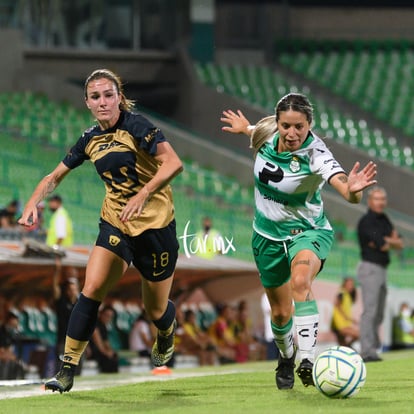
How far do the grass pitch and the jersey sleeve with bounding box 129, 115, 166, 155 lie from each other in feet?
5.89

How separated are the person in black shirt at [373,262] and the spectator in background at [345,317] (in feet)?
14.9

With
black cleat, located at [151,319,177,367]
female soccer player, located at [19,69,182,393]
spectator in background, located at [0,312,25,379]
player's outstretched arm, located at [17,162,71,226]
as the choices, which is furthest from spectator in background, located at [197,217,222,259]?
female soccer player, located at [19,69,182,393]

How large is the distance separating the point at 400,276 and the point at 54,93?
11.5 m

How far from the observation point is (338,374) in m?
8.36

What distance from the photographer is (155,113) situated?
35.1 m

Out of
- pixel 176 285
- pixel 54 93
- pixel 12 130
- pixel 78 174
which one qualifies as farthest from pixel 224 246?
pixel 54 93

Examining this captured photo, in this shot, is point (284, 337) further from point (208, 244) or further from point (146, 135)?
point (208, 244)

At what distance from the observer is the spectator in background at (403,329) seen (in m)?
22.9

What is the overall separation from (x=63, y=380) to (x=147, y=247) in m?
1.14

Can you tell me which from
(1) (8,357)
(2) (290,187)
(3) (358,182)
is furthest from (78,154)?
(1) (8,357)

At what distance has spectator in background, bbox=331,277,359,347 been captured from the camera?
798 inches

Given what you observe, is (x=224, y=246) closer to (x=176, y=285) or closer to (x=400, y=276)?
(x=176, y=285)

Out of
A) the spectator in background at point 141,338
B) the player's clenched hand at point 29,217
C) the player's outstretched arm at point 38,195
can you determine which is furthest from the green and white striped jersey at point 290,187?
the spectator in background at point 141,338

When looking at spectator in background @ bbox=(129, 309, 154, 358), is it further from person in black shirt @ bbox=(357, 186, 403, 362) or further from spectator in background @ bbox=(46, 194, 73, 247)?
person in black shirt @ bbox=(357, 186, 403, 362)
